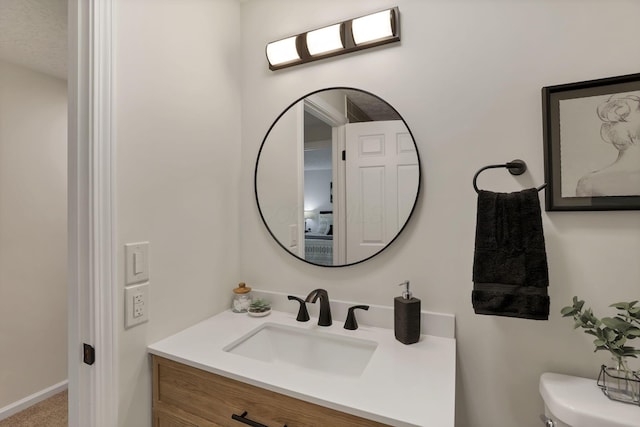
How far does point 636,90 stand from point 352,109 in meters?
0.93

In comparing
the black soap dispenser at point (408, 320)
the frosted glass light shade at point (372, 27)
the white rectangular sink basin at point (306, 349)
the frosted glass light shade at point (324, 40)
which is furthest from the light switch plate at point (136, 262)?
the frosted glass light shade at point (372, 27)

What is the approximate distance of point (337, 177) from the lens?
133 centimetres

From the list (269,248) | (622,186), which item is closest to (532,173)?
(622,186)

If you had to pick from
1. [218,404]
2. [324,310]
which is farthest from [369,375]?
[218,404]

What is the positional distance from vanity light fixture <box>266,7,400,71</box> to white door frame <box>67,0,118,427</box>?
69 centimetres

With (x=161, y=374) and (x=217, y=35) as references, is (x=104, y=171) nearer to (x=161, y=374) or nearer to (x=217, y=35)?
(x=161, y=374)

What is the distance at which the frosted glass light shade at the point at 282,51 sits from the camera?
4.52ft

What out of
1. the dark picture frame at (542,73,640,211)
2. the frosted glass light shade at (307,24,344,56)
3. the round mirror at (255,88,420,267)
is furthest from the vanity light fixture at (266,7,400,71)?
the dark picture frame at (542,73,640,211)

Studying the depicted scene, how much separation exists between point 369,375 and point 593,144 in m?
1.03

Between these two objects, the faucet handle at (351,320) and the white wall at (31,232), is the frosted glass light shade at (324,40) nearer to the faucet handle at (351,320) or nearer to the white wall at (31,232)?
the faucet handle at (351,320)

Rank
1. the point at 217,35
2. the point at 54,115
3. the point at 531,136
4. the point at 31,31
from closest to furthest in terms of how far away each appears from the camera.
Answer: the point at 531,136 < the point at 217,35 < the point at 31,31 < the point at 54,115

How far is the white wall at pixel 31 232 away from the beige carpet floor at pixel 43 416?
0.10m

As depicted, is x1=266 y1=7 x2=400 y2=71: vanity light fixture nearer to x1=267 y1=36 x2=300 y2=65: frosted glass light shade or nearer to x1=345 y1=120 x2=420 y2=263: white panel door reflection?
x1=267 y1=36 x2=300 y2=65: frosted glass light shade

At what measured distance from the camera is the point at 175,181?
120 cm
